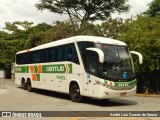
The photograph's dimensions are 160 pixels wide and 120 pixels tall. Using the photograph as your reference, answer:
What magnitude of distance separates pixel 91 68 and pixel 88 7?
85.7 ft

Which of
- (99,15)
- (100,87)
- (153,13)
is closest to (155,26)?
(100,87)

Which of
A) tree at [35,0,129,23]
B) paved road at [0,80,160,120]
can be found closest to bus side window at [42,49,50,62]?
paved road at [0,80,160,120]

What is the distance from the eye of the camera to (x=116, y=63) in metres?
14.7

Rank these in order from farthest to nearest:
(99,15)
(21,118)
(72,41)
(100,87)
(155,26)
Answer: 1. (99,15)
2. (155,26)
3. (72,41)
4. (100,87)
5. (21,118)

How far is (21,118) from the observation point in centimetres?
1116

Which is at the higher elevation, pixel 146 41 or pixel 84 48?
pixel 146 41

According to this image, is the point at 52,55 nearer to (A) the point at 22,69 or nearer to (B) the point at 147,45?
(B) the point at 147,45

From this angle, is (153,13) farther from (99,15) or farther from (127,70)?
(127,70)

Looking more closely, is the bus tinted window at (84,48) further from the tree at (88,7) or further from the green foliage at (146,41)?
the tree at (88,7)

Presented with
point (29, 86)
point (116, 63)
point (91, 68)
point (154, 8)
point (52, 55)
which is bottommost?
point (29, 86)

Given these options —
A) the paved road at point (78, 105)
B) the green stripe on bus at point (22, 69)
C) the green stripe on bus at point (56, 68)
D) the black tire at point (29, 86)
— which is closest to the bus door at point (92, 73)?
the paved road at point (78, 105)

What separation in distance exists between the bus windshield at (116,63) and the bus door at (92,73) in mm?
430

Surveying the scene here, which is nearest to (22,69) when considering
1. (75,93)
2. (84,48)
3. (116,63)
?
(75,93)

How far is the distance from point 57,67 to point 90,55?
3923 millimetres
